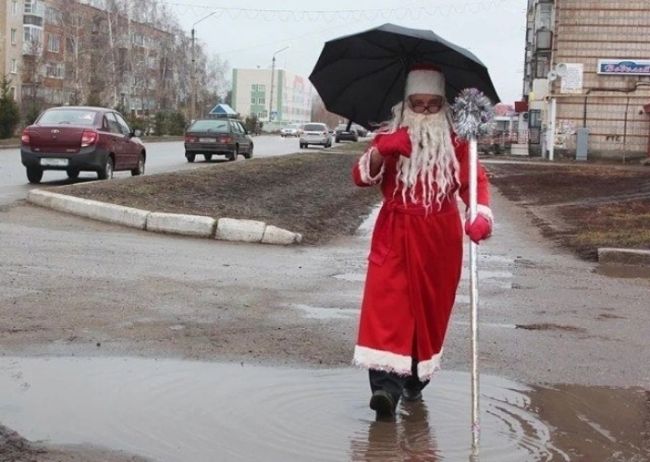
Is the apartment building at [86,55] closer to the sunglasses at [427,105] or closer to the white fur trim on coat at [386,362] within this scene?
the sunglasses at [427,105]

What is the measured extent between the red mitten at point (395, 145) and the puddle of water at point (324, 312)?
258cm

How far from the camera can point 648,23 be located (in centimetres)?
4259

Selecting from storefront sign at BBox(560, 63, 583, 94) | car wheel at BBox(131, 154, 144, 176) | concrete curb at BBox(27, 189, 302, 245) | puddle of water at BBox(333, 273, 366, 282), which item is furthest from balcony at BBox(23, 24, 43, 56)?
puddle of water at BBox(333, 273, 366, 282)

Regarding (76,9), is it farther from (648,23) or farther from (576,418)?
(576,418)

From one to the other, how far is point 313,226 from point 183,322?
282 inches

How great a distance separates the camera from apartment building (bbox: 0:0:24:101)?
91688mm

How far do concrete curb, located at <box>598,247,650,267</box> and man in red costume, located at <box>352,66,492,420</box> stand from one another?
21.5ft

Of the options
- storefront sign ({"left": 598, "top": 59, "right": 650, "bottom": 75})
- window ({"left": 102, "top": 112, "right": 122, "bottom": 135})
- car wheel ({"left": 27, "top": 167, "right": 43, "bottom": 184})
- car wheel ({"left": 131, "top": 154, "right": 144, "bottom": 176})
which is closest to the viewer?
car wheel ({"left": 27, "top": 167, "right": 43, "bottom": 184})

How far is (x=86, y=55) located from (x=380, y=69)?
81194 mm

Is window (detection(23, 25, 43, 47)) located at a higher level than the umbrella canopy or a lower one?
higher

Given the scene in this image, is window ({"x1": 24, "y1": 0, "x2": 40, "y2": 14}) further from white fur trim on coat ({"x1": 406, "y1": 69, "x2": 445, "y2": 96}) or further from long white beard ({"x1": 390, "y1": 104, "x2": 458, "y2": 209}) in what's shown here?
long white beard ({"x1": 390, "y1": 104, "x2": 458, "y2": 209})

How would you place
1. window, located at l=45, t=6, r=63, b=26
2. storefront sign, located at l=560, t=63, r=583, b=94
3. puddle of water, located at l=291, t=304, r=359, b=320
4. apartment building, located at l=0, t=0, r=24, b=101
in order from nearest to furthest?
puddle of water, located at l=291, t=304, r=359, b=320
storefront sign, located at l=560, t=63, r=583, b=94
window, located at l=45, t=6, r=63, b=26
apartment building, located at l=0, t=0, r=24, b=101

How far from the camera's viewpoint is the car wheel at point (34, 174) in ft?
62.0

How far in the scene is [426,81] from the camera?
4.86 metres
